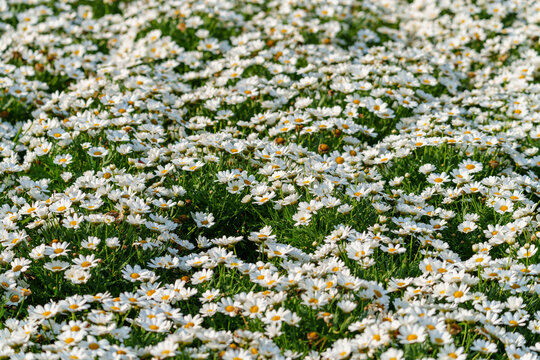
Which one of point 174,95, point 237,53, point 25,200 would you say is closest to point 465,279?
point 25,200

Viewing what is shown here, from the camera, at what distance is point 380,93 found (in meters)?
6.21

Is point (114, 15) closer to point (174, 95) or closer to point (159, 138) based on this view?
point (174, 95)

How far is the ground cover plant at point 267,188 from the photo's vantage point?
359 cm

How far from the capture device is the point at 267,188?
4797 mm

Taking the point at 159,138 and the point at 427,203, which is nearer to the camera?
the point at 427,203

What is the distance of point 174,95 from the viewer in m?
6.52

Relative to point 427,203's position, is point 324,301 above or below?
above

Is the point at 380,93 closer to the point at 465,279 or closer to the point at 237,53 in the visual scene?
the point at 237,53

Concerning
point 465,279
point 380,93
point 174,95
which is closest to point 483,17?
point 380,93

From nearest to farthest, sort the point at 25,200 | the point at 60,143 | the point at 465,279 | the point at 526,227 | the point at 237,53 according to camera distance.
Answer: the point at 465,279 < the point at 526,227 < the point at 25,200 < the point at 60,143 < the point at 237,53

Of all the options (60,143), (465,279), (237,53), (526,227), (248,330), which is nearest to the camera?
(248,330)

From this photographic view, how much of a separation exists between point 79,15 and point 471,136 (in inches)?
217

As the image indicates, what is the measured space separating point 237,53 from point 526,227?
149 inches

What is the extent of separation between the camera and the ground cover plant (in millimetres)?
3592
